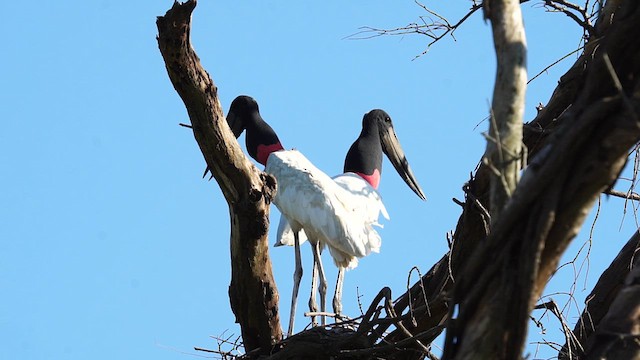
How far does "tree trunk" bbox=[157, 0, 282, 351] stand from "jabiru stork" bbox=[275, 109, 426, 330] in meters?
2.04

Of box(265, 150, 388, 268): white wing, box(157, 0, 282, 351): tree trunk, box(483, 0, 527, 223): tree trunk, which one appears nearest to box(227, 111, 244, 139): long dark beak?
box(265, 150, 388, 268): white wing

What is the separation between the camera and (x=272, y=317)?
430cm

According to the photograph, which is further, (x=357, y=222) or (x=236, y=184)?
(x=357, y=222)

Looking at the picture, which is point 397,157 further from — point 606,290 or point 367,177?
point 606,290

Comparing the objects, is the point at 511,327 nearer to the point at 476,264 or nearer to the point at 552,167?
the point at 476,264

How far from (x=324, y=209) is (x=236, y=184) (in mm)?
2604

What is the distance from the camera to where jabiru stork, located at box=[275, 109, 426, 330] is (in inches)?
257

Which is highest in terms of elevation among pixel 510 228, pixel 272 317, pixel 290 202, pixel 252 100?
pixel 252 100

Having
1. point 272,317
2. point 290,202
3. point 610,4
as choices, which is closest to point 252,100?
point 290,202

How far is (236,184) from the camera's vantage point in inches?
148

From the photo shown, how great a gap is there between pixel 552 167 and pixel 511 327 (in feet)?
1.03

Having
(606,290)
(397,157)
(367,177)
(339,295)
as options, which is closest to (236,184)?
(606,290)

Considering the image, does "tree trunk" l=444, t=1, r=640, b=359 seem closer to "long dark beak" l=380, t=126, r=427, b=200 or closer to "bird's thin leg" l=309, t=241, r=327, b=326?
"bird's thin leg" l=309, t=241, r=327, b=326

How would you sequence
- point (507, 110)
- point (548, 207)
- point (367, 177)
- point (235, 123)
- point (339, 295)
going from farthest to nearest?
point (367, 177) → point (235, 123) → point (339, 295) → point (507, 110) → point (548, 207)
